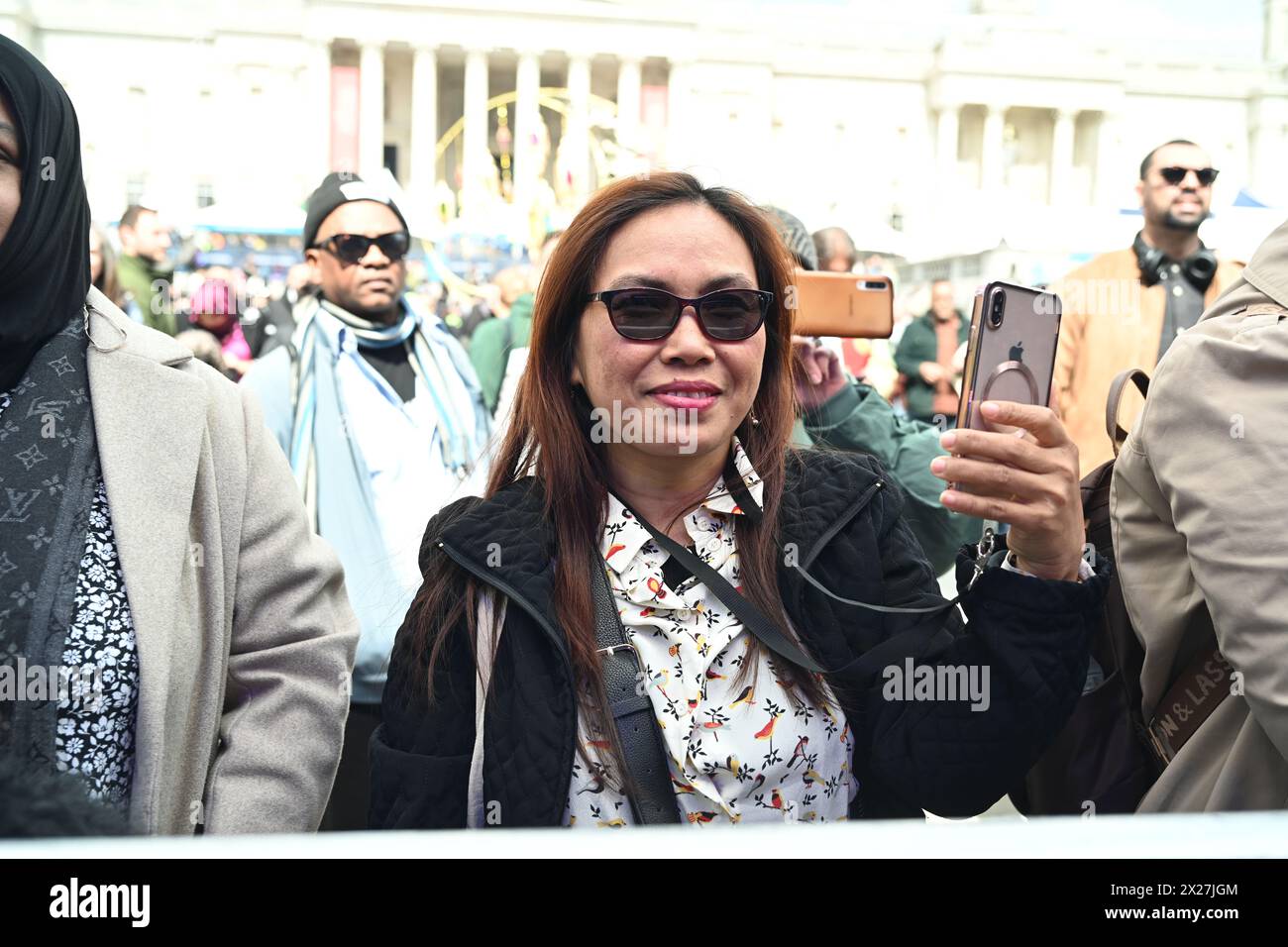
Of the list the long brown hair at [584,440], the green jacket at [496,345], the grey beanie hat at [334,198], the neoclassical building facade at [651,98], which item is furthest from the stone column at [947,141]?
the long brown hair at [584,440]

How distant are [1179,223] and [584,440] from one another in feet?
11.4

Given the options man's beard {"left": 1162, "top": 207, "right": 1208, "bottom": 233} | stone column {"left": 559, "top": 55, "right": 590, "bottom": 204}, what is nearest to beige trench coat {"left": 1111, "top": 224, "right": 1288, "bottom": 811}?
man's beard {"left": 1162, "top": 207, "right": 1208, "bottom": 233}

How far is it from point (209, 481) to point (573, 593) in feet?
1.68

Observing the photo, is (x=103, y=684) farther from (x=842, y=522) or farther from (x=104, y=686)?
(x=842, y=522)

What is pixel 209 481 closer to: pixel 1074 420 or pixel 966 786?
pixel 966 786

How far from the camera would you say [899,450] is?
3.01m

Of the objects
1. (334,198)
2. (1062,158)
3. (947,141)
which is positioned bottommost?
(334,198)

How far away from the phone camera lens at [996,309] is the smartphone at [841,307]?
3.79ft

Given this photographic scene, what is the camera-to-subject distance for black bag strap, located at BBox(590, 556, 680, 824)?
147 centimetres

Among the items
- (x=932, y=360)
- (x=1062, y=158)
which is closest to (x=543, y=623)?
(x=932, y=360)

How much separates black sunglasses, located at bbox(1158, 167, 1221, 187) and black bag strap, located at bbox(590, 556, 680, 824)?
376 centimetres
